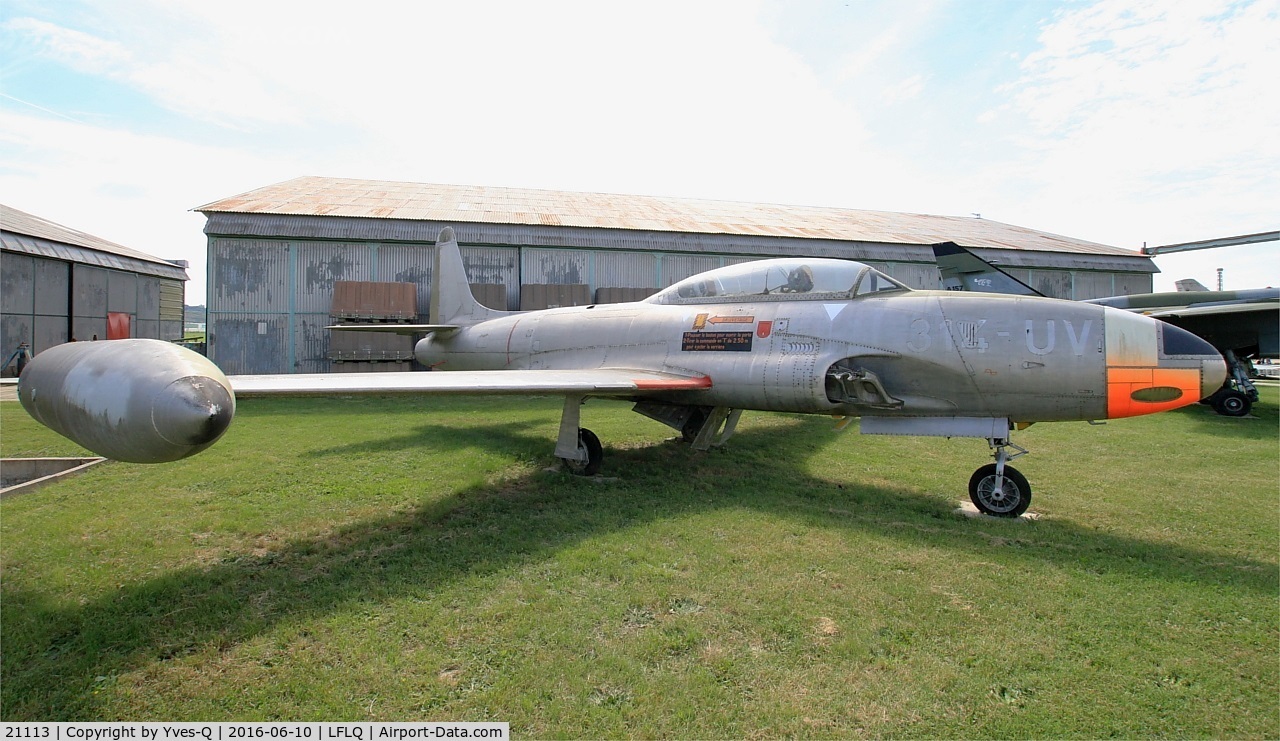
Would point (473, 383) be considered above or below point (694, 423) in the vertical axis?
above

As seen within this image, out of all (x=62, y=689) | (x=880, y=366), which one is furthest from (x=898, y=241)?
(x=62, y=689)

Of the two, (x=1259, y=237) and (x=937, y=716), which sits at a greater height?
(x=1259, y=237)

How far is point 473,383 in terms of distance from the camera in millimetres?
6184

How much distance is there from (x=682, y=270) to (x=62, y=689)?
18.8m

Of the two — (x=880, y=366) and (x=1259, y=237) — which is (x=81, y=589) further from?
(x=1259, y=237)

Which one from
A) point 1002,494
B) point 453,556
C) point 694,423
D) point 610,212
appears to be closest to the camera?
point 453,556

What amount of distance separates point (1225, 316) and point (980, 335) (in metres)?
12.3

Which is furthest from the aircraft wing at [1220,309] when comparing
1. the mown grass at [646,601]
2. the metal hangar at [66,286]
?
the metal hangar at [66,286]

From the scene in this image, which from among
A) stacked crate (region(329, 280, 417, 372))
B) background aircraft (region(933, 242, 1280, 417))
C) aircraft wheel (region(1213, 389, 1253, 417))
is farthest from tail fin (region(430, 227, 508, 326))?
aircraft wheel (region(1213, 389, 1253, 417))

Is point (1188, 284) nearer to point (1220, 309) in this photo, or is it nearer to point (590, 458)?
point (1220, 309)

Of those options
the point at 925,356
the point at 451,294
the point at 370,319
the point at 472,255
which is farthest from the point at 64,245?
the point at 925,356

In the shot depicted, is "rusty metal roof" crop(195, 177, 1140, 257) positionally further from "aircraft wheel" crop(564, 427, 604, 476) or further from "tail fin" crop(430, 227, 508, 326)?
"aircraft wheel" crop(564, 427, 604, 476)

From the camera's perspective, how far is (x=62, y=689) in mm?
3000

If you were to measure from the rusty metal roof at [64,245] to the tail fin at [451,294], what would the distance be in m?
19.4
